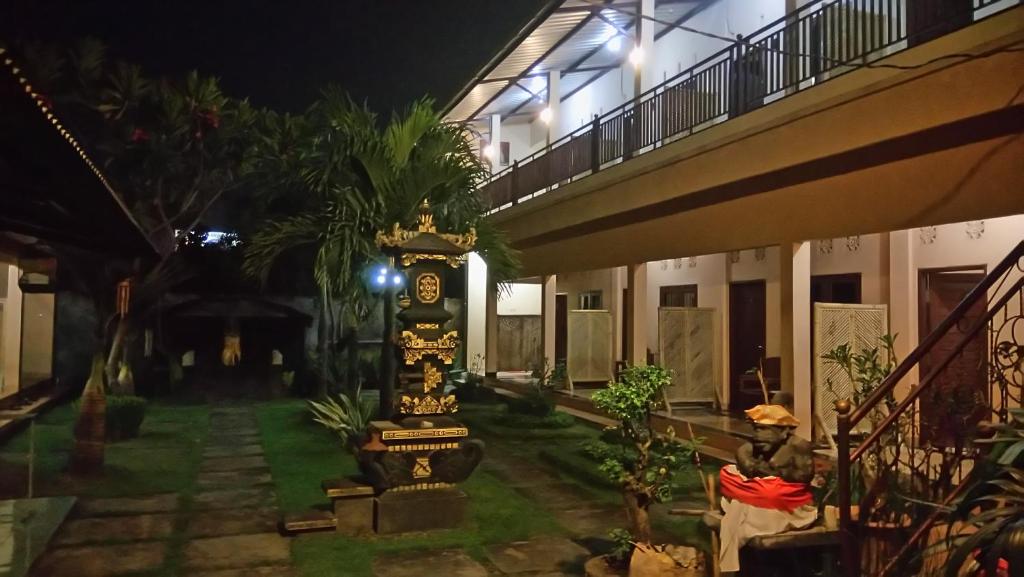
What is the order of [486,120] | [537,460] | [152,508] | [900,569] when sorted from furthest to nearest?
[486,120] < [537,460] < [152,508] < [900,569]

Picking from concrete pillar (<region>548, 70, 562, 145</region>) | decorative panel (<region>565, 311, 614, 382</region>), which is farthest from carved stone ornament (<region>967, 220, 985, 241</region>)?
concrete pillar (<region>548, 70, 562, 145</region>)

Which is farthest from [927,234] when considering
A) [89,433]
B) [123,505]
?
[89,433]

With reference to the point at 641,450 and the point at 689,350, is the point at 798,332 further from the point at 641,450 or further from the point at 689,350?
the point at 641,450

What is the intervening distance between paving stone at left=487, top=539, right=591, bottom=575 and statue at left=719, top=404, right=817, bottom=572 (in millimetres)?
1713

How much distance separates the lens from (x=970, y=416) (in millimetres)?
4480

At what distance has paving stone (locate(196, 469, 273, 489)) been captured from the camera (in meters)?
8.38

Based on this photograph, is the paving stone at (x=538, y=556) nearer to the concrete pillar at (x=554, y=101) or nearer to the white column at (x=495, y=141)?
the concrete pillar at (x=554, y=101)

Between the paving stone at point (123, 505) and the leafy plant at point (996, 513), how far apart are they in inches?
261

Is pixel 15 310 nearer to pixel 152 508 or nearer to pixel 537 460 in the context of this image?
pixel 152 508

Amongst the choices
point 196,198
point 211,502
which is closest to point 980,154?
point 211,502

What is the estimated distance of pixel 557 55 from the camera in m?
15.4

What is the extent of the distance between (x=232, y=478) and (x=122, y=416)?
122 inches

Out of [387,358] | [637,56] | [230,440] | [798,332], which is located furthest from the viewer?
[637,56]

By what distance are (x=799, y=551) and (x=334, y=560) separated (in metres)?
3.38
